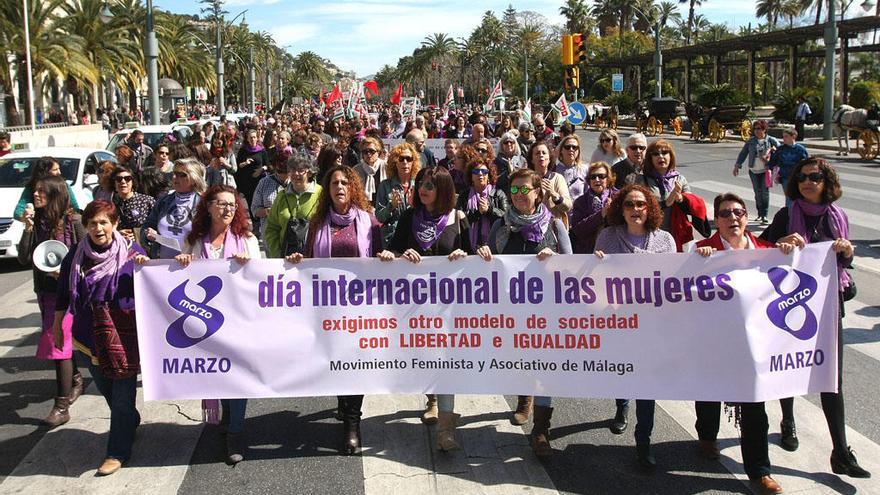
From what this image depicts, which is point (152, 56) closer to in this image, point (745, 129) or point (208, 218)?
point (208, 218)

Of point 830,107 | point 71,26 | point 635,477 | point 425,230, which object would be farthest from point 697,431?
point 71,26

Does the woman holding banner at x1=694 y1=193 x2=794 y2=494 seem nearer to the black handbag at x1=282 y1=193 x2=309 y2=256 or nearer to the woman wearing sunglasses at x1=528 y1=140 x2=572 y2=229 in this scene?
the woman wearing sunglasses at x1=528 y1=140 x2=572 y2=229

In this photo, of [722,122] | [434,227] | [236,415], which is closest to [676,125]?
[722,122]

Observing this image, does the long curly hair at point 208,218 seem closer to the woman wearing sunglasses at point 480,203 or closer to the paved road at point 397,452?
the paved road at point 397,452

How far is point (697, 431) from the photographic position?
5160 millimetres

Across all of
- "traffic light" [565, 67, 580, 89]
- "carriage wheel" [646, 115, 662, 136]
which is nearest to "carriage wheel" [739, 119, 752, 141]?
"carriage wheel" [646, 115, 662, 136]

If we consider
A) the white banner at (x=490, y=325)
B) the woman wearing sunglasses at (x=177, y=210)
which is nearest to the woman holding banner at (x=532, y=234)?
the white banner at (x=490, y=325)

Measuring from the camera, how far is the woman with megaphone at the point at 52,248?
18.7ft

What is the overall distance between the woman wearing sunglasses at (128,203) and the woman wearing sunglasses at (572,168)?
370 centimetres

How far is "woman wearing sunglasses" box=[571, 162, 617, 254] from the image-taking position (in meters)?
6.28

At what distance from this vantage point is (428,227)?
530 centimetres

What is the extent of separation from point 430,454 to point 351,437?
0.49 metres

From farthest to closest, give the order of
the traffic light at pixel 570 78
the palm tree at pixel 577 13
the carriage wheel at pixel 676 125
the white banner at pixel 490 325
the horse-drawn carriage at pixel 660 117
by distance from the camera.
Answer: the palm tree at pixel 577 13 < the horse-drawn carriage at pixel 660 117 < the carriage wheel at pixel 676 125 < the traffic light at pixel 570 78 < the white banner at pixel 490 325

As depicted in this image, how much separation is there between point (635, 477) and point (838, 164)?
69.2 ft
